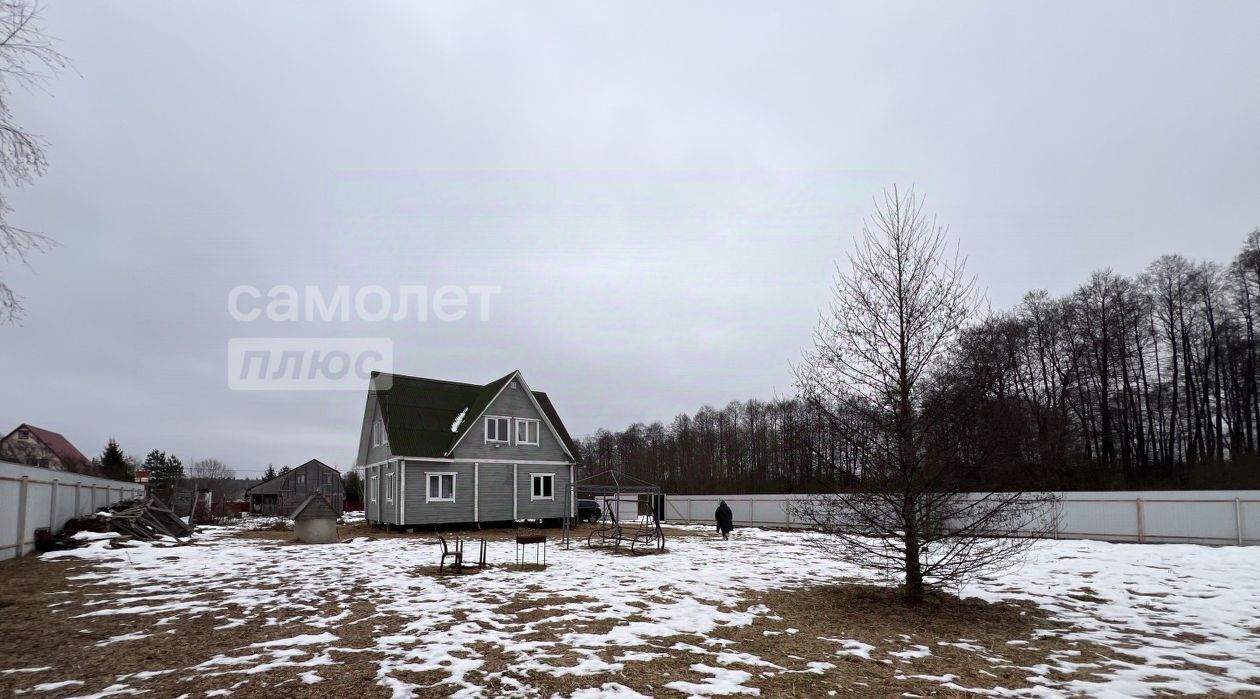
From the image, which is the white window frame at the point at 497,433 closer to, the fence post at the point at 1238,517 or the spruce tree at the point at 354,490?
the fence post at the point at 1238,517

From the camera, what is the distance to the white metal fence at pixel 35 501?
54.9ft

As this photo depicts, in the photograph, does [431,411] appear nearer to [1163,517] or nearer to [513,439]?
[513,439]

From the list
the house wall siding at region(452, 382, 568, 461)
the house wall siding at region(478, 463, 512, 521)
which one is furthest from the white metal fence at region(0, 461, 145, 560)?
the house wall siding at region(478, 463, 512, 521)

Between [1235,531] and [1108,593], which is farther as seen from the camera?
[1235,531]

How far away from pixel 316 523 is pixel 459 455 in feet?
22.3

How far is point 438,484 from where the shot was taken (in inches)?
1135

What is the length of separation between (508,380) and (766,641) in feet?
77.6

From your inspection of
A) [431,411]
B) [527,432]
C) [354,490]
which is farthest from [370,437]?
[354,490]

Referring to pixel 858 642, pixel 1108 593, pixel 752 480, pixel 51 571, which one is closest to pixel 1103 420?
pixel 752 480

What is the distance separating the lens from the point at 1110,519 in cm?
2152

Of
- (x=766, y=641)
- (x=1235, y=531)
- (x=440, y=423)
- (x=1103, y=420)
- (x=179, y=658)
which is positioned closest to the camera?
(x=179, y=658)

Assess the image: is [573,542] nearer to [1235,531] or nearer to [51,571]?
[51,571]

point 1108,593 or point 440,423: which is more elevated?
point 440,423

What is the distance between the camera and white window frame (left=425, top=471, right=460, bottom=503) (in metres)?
28.3
